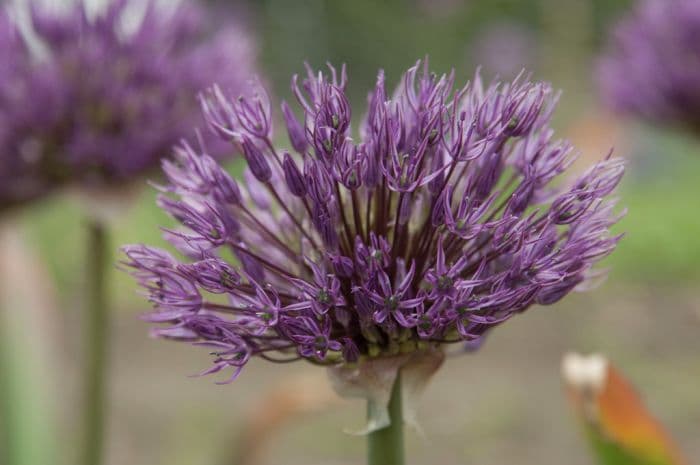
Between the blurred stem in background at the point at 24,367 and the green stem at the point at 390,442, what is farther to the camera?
the blurred stem in background at the point at 24,367

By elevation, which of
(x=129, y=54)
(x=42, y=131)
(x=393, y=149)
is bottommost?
(x=393, y=149)

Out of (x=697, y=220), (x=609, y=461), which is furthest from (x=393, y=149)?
(x=697, y=220)

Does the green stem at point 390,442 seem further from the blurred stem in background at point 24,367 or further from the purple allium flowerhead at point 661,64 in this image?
the purple allium flowerhead at point 661,64

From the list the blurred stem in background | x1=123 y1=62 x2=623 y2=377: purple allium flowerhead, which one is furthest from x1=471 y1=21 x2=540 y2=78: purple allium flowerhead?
x1=123 y1=62 x2=623 y2=377: purple allium flowerhead

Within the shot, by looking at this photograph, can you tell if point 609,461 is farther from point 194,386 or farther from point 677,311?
point 677,311

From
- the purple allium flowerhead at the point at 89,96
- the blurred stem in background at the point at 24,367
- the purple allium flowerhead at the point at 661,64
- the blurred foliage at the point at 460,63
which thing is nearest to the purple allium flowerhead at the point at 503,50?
the blurred foliage at the point at 460,63

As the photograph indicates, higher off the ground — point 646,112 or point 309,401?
point 646,112

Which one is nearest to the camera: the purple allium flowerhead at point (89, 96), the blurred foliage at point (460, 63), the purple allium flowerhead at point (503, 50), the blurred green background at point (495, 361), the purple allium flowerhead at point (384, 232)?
the purple allium flowerhead at point (384, 232)
